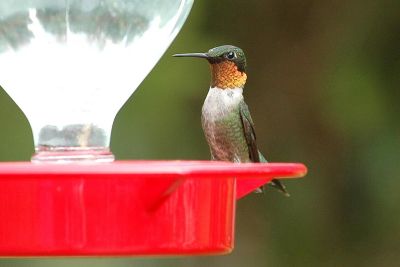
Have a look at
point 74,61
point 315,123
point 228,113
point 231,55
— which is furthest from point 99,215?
point 315,123

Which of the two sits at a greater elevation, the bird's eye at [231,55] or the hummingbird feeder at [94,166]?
the bird's eye at [231,55]

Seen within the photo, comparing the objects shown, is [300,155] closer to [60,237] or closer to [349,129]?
[349,129]

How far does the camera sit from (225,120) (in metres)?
3.90

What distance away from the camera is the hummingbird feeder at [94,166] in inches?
87.4

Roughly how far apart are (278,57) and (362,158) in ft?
1.75

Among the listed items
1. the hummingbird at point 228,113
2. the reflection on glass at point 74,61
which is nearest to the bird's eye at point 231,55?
the hummingbird at point 228,113

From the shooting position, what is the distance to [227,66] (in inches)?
148

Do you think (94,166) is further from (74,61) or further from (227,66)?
(227,66)

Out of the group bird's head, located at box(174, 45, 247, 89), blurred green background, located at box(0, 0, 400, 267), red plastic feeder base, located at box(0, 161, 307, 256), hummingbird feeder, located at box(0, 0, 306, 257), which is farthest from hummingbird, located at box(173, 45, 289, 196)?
red plastic feeder base, located at box(0, 161, 307, 256)

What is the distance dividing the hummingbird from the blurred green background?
2.56 ft

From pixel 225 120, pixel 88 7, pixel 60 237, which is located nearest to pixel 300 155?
pixel 225 120

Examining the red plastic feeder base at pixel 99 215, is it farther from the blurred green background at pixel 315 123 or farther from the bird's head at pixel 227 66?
the blurred green background at pixel 315 123

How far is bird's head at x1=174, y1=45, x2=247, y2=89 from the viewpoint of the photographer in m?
3.75

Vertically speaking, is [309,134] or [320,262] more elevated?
[309,134]
